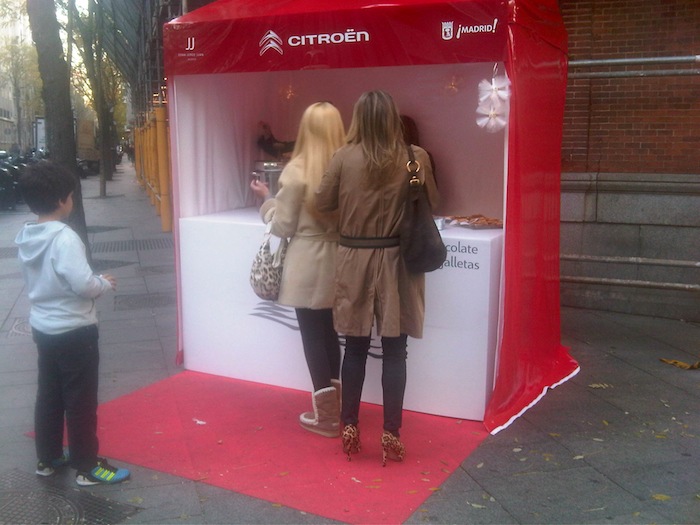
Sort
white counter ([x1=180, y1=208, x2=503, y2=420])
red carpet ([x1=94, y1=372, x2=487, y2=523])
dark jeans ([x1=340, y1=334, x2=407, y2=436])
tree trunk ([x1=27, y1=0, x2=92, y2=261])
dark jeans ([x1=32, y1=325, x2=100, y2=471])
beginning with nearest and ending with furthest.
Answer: dark jeans ([x1=32, y1=325, x2=100, y2=471]) < red carpet ([x1=94, y1=372, x2=487, y2=523]) < dark jeans ([x1=340, y1=334, x2=407, y2=436]) < white counter ([x1=180, y1=208, x2=503, y2=420]) < tree trunk ([x1=27, y1=0, x2=92, y2=261])

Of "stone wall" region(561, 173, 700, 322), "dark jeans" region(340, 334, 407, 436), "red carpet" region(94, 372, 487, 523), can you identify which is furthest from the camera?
"stone wall" region(561, 173, 700, 322)

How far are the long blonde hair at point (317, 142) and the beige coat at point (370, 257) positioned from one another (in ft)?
0.67

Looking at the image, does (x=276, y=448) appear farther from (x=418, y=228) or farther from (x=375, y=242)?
(x=418, y=228)

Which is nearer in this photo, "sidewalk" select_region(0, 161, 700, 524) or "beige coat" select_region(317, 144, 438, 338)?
"sidewalk" select_region(0, 161, 700, 524)

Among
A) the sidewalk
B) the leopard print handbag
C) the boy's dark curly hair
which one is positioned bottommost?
the sidewalk

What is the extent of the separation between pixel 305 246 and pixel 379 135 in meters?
0.85

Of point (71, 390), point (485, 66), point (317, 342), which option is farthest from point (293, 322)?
point (485, 66)

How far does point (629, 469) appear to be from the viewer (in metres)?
4.29

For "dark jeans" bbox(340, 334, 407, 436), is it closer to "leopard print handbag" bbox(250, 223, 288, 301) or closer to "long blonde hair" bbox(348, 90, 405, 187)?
"leopard print handbag" bbox(250, 223, 288, 301)

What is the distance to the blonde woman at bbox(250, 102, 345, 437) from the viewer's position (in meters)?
4.44

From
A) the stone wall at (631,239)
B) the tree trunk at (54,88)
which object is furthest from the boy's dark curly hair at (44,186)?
the stone wall at (631,239)

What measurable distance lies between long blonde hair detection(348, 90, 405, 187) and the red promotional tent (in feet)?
2.57

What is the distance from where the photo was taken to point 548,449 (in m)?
4.55

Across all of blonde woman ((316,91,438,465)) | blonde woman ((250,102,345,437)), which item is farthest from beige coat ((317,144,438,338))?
blonde woman ((250,102,345,437))
